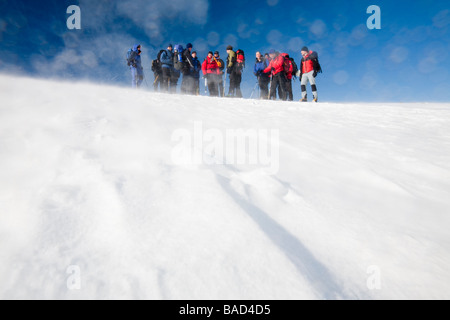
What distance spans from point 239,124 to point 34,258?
2413 millimetres

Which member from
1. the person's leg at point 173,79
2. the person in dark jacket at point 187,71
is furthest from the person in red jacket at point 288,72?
the person's leg at point 173,79

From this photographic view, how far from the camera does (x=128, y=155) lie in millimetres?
1659

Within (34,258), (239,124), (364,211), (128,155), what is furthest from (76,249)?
(239,124)

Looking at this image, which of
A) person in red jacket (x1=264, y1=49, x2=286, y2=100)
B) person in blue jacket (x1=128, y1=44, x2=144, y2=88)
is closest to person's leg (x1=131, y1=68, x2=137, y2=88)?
person in blue jacket (x1=128, y1=44, x2=144, y2=88)

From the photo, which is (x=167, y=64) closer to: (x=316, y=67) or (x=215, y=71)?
(x=215, y=71)

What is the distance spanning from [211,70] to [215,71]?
→ 6.0 inches

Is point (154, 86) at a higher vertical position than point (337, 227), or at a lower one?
higher

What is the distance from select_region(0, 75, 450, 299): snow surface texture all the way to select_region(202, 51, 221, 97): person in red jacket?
264 inches

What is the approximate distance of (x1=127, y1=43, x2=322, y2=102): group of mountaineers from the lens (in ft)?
23.2

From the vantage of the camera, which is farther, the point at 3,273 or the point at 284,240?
the point at 284,240

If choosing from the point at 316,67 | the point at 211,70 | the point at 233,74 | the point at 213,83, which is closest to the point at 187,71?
the point at 211,70

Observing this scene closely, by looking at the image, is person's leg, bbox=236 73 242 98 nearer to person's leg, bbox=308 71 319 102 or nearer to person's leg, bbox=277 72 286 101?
person's leg, bbox=277 72 286 101

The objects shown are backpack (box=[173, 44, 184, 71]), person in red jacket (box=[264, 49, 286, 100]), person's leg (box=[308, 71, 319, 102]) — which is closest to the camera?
person's leg (box=[308, 71, 319, 102])
